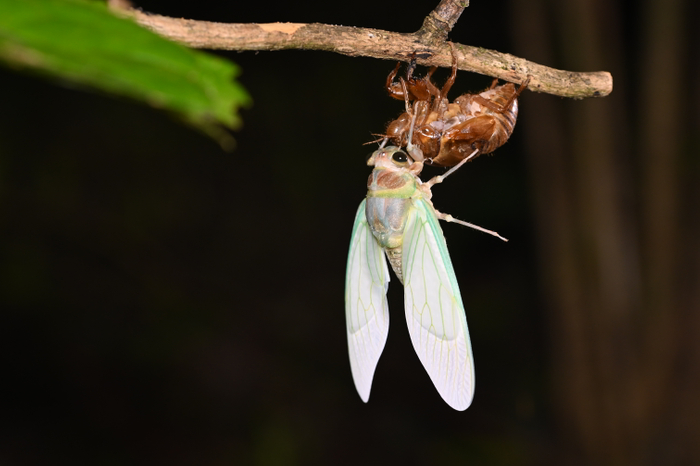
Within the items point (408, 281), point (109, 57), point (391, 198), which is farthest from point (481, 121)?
point (109, 57)

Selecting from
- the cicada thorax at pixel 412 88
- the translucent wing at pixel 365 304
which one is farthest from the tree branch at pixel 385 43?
the translucent wing at pixel 365 304

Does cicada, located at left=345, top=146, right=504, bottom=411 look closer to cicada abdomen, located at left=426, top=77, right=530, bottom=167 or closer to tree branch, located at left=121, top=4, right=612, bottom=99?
cicada abdomen, located at left=426, top=77, right=530, bottom=167

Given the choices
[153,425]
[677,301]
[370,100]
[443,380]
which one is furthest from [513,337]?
[443,380]

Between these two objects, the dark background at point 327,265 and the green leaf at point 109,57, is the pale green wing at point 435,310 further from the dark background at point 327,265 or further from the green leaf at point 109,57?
the dark background at point 327,265

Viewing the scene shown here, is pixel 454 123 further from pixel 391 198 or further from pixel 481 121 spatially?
pixel 391 198

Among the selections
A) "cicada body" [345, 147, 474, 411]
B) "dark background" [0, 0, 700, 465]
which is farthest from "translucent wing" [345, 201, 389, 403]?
"dark background" [0, 0, 700, 465]

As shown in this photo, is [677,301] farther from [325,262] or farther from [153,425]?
[153,425]
